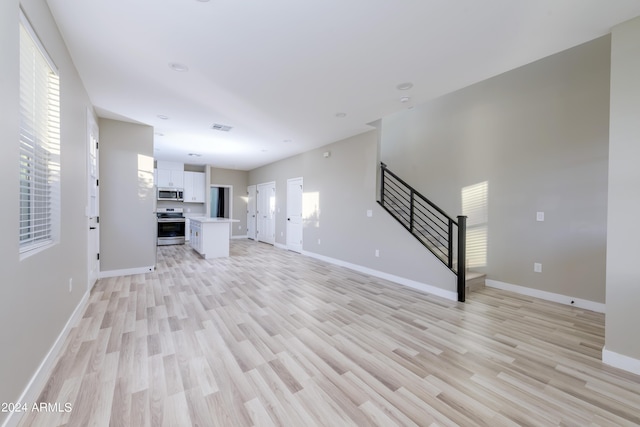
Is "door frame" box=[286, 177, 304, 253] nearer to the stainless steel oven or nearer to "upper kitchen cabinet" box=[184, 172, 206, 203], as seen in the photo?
"upper kitchen cabinet" box=[184, 172, 206, 203]

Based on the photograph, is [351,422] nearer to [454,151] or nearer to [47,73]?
[47,73]

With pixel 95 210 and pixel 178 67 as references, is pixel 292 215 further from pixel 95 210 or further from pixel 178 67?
pixel 178 67

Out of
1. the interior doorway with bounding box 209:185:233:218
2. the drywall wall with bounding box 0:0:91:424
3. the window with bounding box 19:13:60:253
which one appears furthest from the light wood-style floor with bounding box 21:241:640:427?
the interior doorway with bounding box 209:185:233:218

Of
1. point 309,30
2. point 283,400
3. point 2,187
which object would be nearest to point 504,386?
point 283,400

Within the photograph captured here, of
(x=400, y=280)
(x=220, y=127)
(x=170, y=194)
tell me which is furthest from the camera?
(x=170, y=194)

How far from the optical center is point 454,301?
342 centimetres

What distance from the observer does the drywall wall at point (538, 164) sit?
125 inches

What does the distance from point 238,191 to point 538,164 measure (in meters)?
8.88

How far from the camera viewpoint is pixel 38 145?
1.87m

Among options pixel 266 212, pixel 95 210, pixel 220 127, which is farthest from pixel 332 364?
pixel 266 212

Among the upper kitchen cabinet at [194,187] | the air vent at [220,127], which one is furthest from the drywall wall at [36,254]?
the upper kitchen cabinet at [194,187]

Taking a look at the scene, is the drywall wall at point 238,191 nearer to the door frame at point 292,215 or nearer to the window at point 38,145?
the door frame at point 292,215

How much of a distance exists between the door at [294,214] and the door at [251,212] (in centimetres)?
260

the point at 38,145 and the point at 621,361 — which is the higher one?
the point at 38,145
